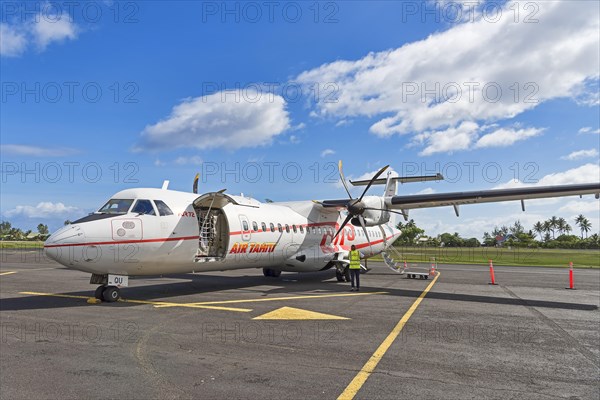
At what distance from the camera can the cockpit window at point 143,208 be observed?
36.5 feet

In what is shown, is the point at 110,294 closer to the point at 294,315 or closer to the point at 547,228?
the point at 294,315

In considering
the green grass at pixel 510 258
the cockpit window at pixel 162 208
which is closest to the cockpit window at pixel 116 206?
the cockpit window at pixel 162 208

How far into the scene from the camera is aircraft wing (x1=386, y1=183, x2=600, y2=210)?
14001mm

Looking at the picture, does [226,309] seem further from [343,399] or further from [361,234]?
[361,234]

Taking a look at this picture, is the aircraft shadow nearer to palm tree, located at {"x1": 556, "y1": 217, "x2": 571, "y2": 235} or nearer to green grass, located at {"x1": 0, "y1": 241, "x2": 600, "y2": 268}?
green grass, located at {"x1": 0, "y1": 241, "x2": 600, "y2": 268}

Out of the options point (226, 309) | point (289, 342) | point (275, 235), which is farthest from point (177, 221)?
point (289, 342)

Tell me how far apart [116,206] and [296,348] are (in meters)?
7.17

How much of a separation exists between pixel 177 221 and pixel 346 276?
31.0ft

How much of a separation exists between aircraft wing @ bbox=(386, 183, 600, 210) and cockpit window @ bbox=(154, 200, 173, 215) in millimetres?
10234

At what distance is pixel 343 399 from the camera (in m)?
4.48

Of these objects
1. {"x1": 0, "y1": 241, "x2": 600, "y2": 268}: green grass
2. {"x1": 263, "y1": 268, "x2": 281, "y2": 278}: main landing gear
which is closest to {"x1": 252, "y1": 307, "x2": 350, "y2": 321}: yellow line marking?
{"x1": 263, "y1": 268, "x2": 281, "y2": 278}: main landing gear

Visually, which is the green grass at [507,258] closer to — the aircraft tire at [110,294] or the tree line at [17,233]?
the aircraft tire at [110,294]

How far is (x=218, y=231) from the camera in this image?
14195mm

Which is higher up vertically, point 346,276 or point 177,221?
point 177,221
